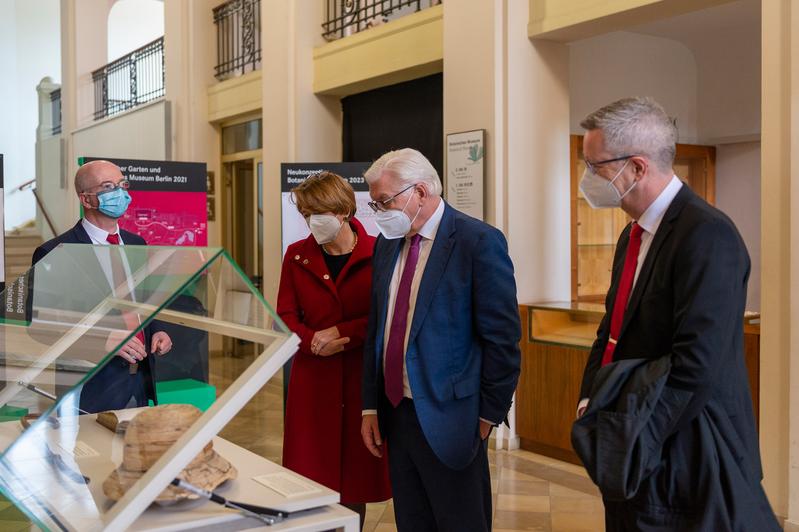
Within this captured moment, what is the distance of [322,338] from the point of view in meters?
3.30

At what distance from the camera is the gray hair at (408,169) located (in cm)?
284

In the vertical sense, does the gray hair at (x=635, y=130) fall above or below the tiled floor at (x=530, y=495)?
above

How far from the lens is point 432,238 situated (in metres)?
2.86

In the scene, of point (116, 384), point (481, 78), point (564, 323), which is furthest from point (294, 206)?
point (116, 384)

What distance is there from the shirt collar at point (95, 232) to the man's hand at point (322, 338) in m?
0.97

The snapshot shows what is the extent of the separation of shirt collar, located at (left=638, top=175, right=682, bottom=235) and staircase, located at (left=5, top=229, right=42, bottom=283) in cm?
1332

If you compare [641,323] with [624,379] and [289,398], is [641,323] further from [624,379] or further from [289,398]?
[289,398]

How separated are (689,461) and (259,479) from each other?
1058 millimetres

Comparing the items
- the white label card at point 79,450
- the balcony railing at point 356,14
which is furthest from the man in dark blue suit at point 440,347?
the balcony railing at point 356,14

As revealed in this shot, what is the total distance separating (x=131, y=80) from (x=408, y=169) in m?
11.5

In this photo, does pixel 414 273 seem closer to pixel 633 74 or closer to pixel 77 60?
pixel 633 74

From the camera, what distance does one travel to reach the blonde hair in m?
3.34

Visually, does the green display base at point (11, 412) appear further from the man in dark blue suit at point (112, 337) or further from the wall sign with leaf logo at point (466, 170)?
the wall sign with leaf logo at point (466, 170)

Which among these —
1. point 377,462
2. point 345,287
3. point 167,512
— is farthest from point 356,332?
point 167,512
